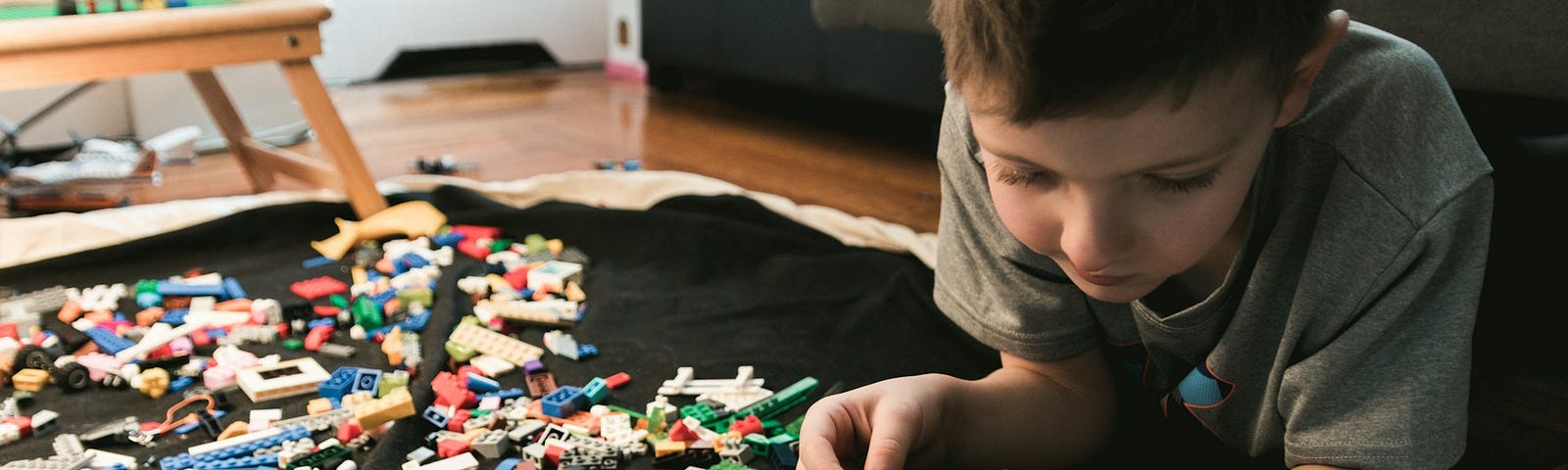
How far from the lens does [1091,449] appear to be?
86 cm

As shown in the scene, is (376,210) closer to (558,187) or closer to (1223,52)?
(558,187)

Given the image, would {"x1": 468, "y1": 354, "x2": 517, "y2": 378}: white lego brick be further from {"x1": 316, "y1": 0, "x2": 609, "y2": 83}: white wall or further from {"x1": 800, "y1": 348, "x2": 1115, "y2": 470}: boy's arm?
{"x1": 316, "y1": 0, "x2": 609, "y2": 83}: white wall

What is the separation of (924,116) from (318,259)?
140 centimetres

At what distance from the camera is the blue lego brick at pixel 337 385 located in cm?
99

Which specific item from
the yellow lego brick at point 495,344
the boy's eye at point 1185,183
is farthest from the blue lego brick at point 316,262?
the boy's eye at point 1185,183

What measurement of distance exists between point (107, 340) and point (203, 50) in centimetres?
42

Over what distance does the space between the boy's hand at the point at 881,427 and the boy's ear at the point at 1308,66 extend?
0.93 feet

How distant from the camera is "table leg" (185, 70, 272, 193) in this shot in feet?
5.69

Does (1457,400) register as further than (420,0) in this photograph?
No

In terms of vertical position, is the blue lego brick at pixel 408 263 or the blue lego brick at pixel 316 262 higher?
the blue lego brick at pixel 408 263

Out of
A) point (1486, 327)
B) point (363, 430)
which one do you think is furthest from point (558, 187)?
point (1486, 327)

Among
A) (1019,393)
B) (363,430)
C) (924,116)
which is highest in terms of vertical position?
(1019,393)

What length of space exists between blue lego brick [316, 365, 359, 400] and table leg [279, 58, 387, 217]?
1.80ft

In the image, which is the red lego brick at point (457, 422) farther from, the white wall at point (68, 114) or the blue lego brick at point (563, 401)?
the white wall at point (68, 114)
